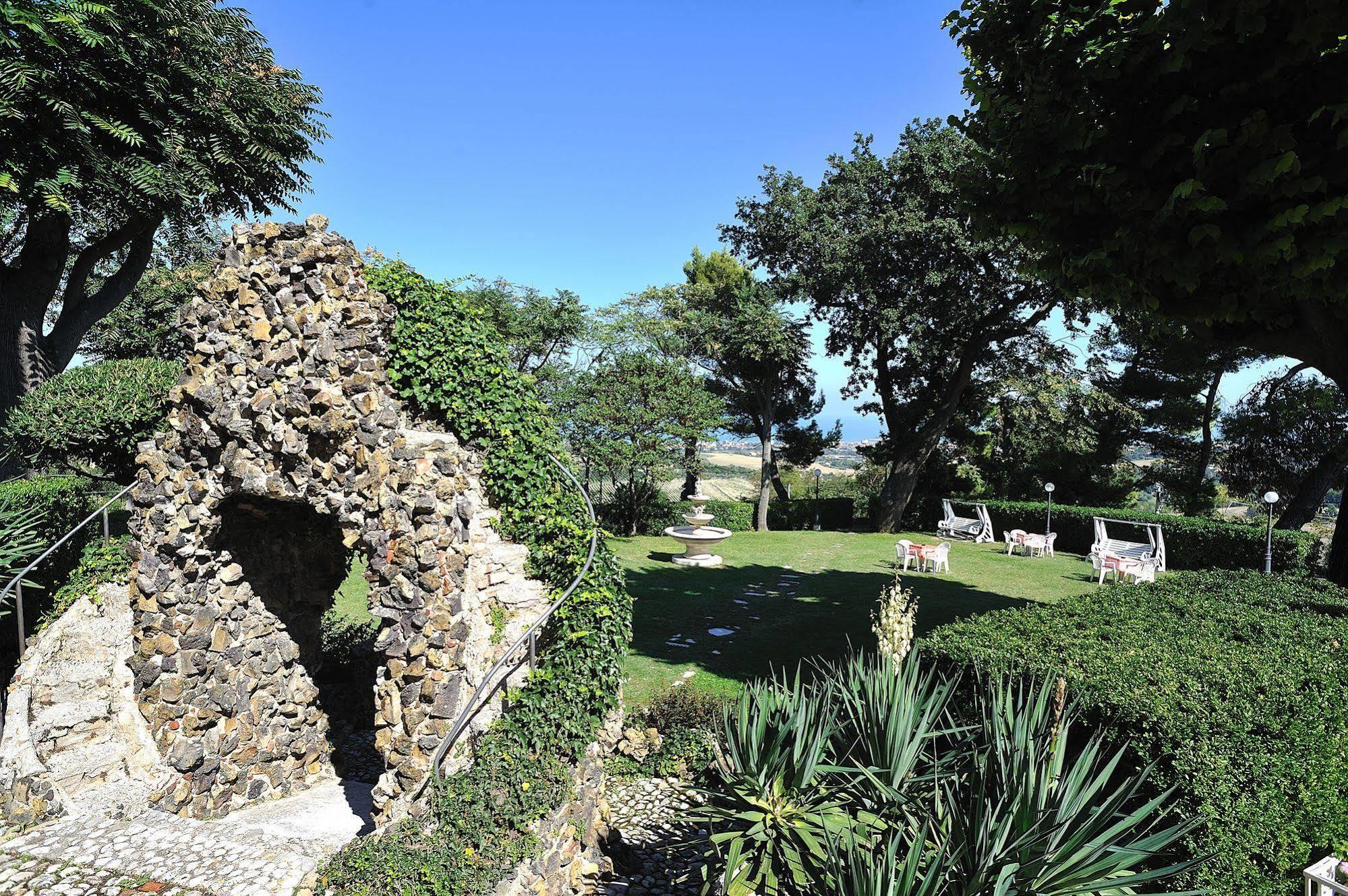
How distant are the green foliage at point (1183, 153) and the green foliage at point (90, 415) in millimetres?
9764

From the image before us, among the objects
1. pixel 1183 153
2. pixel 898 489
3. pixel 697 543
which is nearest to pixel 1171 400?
pixel 898 489

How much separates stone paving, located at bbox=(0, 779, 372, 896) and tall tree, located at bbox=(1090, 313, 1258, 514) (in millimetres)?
25570

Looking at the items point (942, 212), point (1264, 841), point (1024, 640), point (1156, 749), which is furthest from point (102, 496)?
point (942, 212)

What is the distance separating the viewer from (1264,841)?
3896 mm

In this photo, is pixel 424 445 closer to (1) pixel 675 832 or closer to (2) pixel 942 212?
(1) pixel 675 832

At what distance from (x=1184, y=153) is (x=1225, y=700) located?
4.86 meters

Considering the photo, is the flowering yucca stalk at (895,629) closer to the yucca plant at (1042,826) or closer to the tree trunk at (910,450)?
the yucca plant at (1042,826)

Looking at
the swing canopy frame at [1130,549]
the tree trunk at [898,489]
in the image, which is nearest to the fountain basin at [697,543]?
the swing canopy frame at [1130,549]

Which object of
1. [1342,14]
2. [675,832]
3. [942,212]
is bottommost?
[675,832]

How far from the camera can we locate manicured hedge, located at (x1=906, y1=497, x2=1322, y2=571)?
15836 mm

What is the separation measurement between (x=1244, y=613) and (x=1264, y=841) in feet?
10.8

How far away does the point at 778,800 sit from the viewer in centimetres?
394

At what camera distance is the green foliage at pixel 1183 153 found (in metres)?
5.27

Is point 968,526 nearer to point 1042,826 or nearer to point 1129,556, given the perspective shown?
point 1129,556
